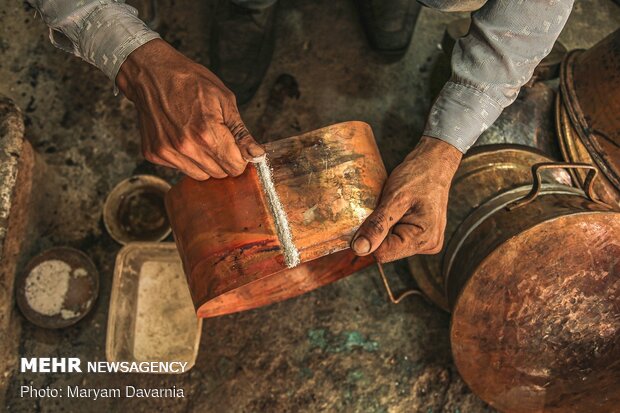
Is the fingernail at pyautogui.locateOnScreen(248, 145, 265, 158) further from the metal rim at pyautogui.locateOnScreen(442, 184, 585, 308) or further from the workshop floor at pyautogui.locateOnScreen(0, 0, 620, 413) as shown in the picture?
the workshop floor at pyautogui.locateOnScreen(0, 0, 620, 413)

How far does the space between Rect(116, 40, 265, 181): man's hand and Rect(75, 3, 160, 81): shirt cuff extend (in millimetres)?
30

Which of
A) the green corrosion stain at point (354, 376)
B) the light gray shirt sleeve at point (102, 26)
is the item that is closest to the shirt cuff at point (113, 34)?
the light gray shirt sleeve at point (102, 26)

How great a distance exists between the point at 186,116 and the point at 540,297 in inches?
51.2

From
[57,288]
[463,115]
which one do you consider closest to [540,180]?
[463,115]

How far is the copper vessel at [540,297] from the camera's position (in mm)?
1587

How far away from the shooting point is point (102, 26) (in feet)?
4.61

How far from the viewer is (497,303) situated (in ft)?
5.55

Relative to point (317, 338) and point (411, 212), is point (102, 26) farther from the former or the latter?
point (317, 338)

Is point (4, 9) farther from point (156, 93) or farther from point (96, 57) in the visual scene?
point (156, 93)

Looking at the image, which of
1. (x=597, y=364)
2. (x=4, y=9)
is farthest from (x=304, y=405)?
(x=4, y=9)

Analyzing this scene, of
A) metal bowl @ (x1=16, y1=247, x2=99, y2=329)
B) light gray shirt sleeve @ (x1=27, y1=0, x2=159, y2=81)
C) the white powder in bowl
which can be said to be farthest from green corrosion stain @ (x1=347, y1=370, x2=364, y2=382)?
light gray shirt sleeve @ (x1=27, y1=0, x2=159, y2=81)

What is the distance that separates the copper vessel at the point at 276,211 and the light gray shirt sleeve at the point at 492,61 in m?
0.31

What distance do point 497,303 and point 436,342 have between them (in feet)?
2.37

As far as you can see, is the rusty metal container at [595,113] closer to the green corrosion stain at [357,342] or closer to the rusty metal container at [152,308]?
the green corrosion stain at [357,342]
